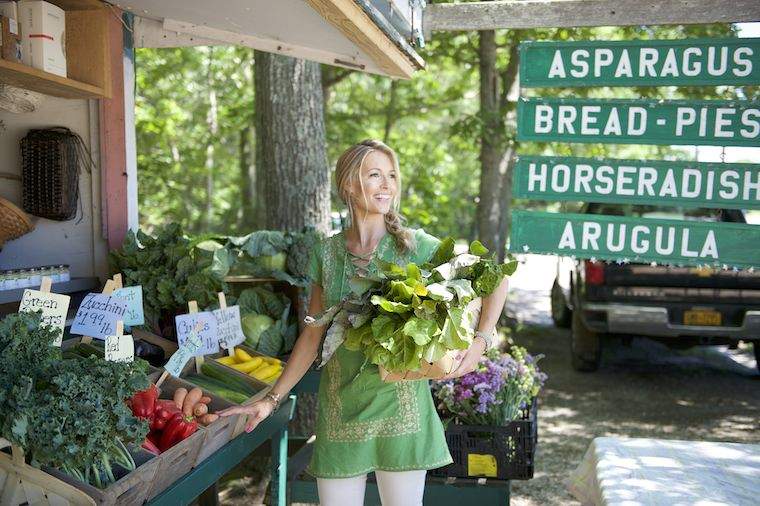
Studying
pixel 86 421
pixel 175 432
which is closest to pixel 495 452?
pixel 175 432

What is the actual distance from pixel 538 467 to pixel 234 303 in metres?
2.74

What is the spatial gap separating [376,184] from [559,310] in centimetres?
836

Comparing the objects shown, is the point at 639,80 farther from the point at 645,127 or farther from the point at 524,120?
the point at 524,120

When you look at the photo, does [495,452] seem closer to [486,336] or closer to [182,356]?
[486,336]

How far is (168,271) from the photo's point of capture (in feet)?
13.8

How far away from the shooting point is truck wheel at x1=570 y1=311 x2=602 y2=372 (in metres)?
8.20

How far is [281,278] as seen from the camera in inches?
181

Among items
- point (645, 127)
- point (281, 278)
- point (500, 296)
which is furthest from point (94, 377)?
point (645, 127)

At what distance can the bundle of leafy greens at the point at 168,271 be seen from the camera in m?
4.12

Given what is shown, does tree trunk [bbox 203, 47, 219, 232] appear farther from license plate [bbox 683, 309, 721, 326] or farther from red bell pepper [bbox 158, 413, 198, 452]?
red bell pepper [bbox 158, 413, 198, 452]

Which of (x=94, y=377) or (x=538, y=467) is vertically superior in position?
(x=94, y=377)

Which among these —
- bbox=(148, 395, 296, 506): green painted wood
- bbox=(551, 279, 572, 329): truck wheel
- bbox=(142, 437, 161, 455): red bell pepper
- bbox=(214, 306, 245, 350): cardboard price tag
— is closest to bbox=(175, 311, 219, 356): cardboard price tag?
bbox=(214, 306, 245, 350): cardboard price tag

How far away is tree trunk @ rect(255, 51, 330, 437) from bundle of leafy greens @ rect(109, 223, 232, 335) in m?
1.48

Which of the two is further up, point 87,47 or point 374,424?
point 87,47
